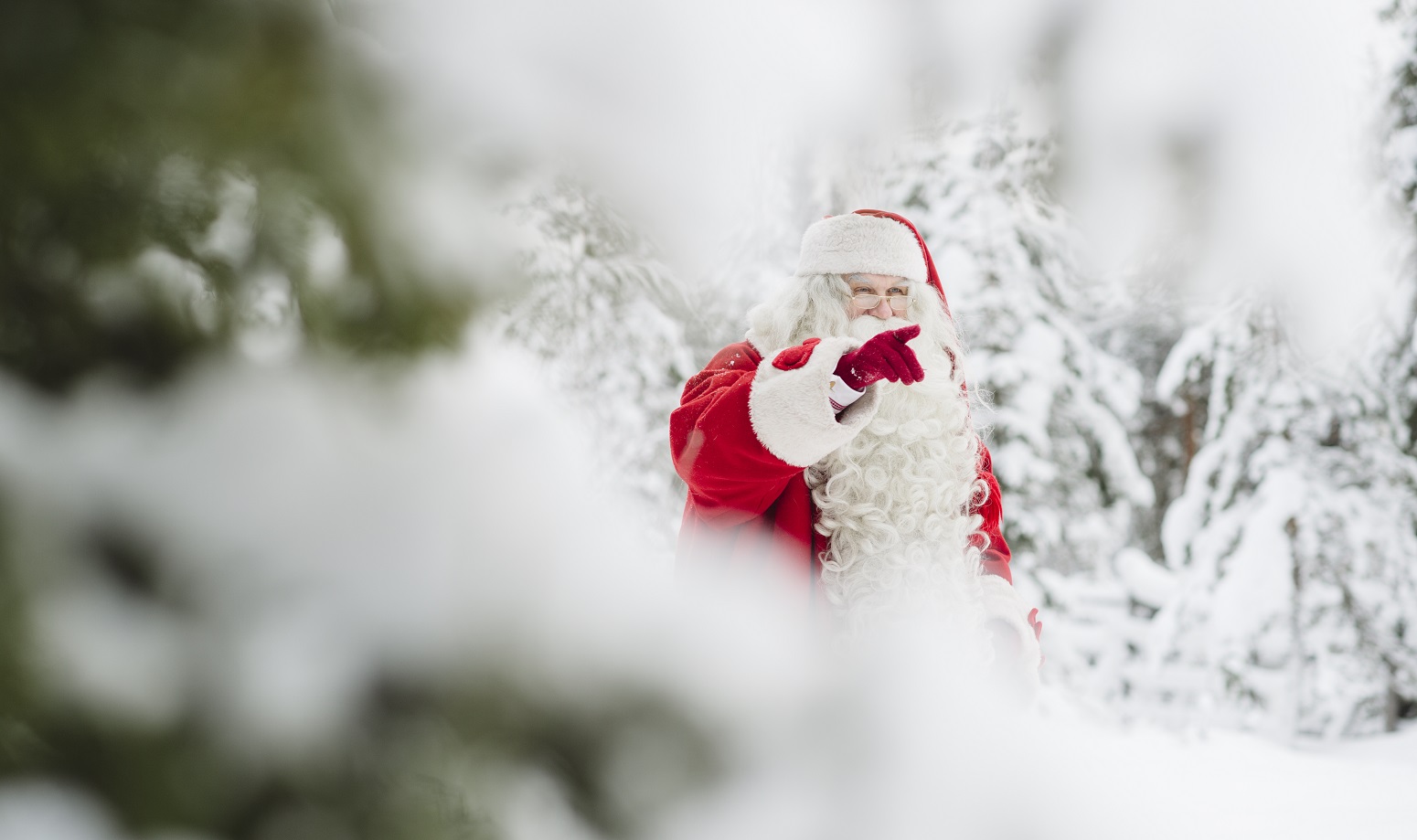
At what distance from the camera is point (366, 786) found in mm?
270

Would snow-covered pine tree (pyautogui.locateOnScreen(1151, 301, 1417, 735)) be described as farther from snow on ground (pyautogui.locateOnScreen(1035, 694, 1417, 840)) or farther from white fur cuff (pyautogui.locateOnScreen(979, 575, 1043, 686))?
white fur cuff (pyautogui.locateOnScreen(979, 575, 1043, 686))

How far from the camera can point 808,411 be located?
1385mm

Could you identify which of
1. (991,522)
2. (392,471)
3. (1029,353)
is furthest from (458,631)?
(1029,353)

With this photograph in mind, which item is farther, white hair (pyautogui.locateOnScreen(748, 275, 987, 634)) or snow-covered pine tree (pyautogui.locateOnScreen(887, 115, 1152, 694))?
snow-covered pine tree (pyautogui.locateOnScreen(887, 115, 1152, 694))

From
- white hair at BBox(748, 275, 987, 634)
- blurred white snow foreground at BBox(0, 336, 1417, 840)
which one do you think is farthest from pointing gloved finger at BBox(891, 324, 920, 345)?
blurred white snow foreground at BBox(0, 336, 1417, 840)

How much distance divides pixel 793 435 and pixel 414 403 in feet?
3.67

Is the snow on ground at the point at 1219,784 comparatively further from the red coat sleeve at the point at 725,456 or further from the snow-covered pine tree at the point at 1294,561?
the red coat sleeve at the point at 725,456

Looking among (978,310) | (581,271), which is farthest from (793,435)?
(978,310)

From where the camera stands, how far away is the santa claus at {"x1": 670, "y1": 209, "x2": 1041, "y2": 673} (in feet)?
4.64

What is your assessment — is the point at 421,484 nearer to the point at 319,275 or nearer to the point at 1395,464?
the point at 319,275

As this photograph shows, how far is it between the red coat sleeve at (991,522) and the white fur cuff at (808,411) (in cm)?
61

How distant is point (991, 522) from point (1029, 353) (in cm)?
388

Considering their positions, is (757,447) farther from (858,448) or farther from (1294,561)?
(1294,561)

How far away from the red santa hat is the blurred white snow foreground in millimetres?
1603
